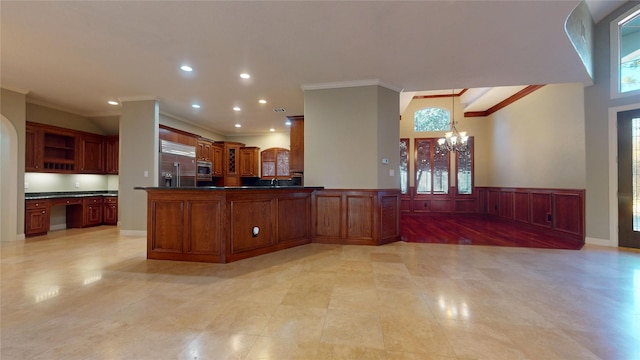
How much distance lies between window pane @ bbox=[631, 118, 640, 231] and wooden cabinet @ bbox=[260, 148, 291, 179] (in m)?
7.87

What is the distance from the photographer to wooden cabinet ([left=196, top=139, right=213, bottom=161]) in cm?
773

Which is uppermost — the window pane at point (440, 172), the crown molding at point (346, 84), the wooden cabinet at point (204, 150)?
the crown molding at point (346, 84)

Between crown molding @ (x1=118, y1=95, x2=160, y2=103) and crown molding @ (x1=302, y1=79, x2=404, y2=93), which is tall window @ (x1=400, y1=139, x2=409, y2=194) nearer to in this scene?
crown molding @ (x1=302, y1=79, x2=404, y2=93)

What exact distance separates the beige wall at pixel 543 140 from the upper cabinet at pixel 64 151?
10.5 m

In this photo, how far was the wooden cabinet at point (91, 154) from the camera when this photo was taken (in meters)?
6.47

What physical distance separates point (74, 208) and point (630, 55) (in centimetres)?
1166

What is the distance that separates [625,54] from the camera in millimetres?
4270

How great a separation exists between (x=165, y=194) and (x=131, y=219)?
2666 millimetres

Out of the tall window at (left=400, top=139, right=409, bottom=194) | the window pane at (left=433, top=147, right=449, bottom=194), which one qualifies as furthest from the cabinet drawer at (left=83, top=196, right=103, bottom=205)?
the window pane at (left=433, top=147, right=449, bottom=194)

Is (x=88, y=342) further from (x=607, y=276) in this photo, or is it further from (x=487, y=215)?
(x=487, y=215)

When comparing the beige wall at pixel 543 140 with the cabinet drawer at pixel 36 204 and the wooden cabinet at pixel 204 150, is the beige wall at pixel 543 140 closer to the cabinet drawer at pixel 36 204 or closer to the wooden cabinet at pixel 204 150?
the wooden cabinet at pixel 204 150

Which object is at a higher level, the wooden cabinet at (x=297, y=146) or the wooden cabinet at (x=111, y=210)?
the wooden cabinet at (x=297, y=146)

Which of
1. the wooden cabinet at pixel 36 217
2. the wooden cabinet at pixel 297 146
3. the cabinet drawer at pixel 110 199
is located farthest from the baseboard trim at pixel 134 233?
the wooden cabinet at pixel 297 146

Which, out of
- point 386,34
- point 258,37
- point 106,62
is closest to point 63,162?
point 106,62
